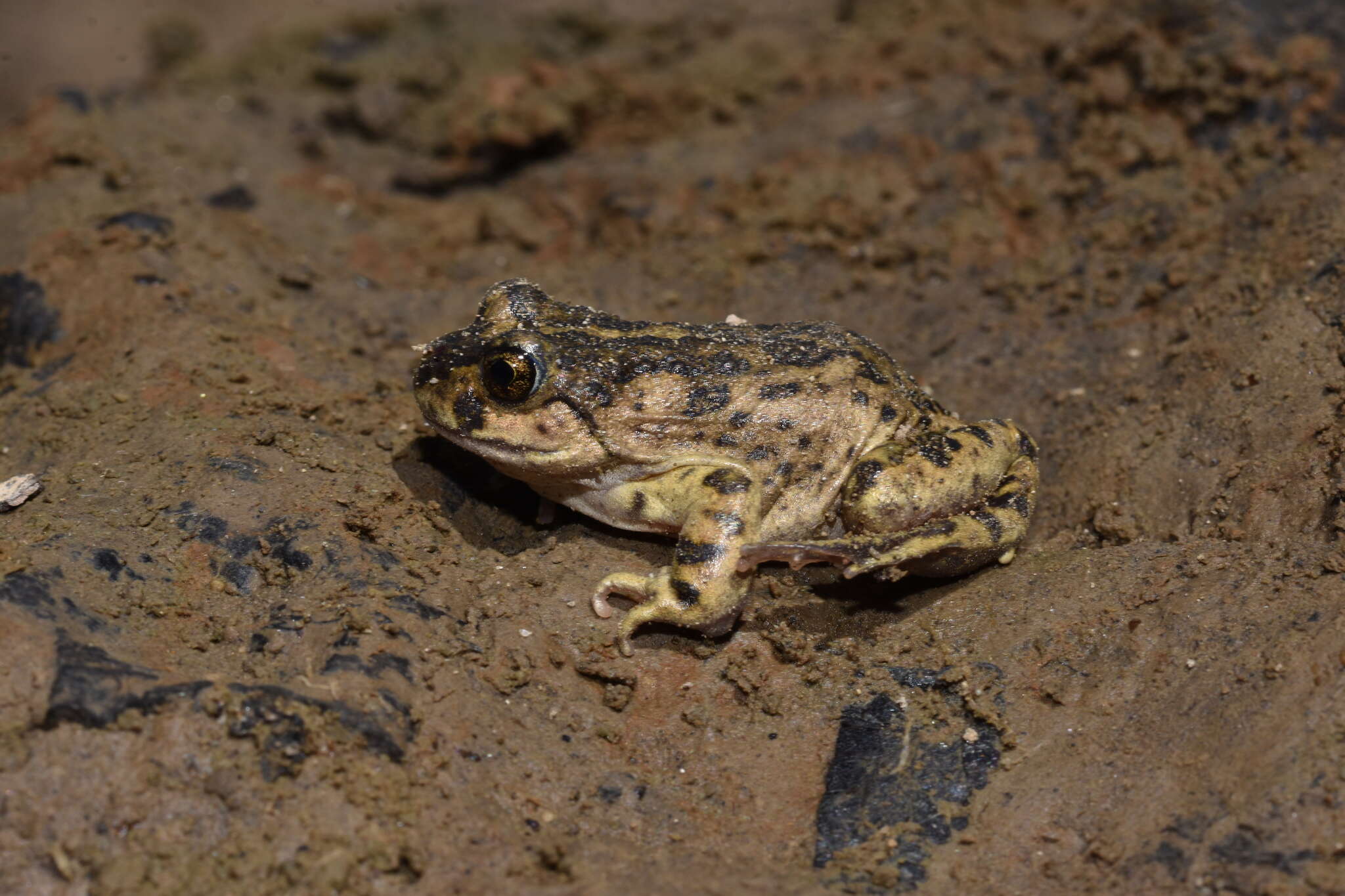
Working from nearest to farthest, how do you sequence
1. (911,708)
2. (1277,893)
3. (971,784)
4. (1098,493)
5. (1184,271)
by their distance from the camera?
(1277,893)
(971,784)
(911,708)
(1098,493)
(1184,271)

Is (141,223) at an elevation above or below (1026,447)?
above

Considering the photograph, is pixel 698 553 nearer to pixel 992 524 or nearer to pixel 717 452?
pixel 717 452

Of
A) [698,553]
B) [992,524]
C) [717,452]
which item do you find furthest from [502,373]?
[992,524]

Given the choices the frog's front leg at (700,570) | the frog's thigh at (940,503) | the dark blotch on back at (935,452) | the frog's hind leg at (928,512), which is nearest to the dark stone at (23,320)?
the frog's front leg at (700,570)

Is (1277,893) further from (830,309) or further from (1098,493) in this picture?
(830,309)

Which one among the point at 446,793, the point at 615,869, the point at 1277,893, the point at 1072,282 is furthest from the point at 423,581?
the point at 1072,282

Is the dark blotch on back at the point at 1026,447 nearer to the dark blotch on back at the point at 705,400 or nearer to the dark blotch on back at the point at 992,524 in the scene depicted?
the dark blotch on back at the point at 992,524
